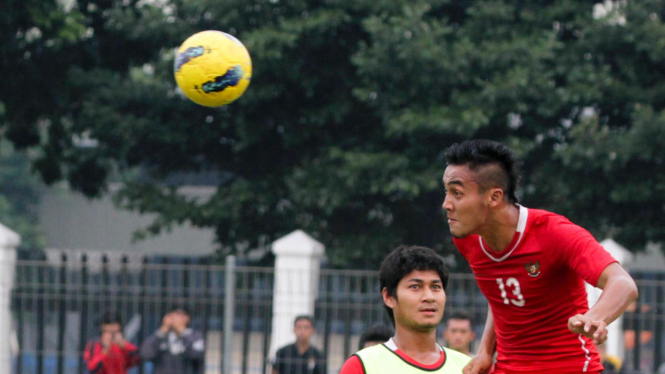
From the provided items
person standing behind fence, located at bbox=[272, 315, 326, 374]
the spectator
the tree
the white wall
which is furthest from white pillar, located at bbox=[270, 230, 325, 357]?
the tree

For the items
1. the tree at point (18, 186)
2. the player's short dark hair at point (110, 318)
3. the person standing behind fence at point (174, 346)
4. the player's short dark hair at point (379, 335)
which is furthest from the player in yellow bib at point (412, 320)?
the tree at point (18, 186)

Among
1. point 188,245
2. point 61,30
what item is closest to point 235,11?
point 61,30

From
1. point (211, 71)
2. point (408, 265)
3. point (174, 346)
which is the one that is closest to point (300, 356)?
point (174, 346)

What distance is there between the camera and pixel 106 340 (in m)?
9.12

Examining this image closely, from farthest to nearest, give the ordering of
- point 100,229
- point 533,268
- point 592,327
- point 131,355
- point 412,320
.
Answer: point 100,229, point 131,355, point 412,320, point 533,268, point 592,327

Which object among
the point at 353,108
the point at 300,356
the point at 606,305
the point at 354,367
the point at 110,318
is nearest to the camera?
the point at 606,305

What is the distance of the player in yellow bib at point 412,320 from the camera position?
3934 millimetres

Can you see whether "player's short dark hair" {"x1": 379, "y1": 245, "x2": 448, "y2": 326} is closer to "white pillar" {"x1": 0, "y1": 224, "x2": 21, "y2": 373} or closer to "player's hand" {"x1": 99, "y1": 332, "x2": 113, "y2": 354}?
"player's hand" {"x1": 99, "y1": 332, "x2": 113, "y2": 354}

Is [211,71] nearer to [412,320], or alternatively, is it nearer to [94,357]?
[412,320]

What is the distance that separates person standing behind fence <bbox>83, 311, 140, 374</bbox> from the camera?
910cm

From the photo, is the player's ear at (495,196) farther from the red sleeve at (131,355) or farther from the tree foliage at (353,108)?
the tree foliage at (353,108)

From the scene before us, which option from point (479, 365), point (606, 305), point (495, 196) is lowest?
point (479, 365)

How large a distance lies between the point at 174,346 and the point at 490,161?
244 inches

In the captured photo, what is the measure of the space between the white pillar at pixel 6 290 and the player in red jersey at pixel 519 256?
22.1 feet
